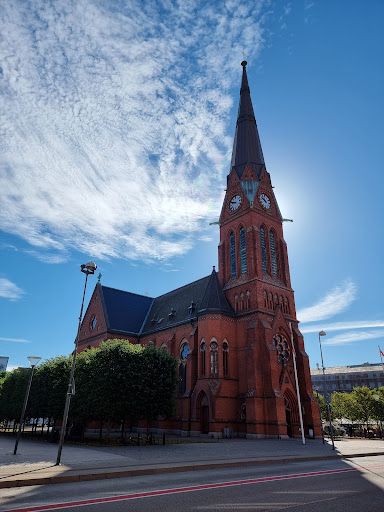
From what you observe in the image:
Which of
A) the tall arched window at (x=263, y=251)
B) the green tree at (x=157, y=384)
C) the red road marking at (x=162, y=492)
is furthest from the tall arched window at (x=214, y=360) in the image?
the red road marking at (x=162, y=492)

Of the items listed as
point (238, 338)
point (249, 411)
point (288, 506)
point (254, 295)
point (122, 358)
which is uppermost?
A: point (254, 295)

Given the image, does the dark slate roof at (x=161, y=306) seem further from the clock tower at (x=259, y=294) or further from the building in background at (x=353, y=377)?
the building in background at (x=353, y=377)

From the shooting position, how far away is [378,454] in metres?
23.6

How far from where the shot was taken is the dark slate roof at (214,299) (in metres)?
42.7

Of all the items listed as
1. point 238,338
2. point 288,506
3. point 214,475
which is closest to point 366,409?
point 238,338

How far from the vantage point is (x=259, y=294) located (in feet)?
139

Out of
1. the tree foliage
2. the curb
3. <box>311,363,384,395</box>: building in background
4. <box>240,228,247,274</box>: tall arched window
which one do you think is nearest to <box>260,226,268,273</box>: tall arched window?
<box>240,228,247,274</box>: tall arched window

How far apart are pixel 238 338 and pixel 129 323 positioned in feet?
71.2

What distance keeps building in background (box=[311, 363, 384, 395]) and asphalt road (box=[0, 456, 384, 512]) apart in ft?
390

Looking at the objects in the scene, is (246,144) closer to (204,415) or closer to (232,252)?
(232,252)

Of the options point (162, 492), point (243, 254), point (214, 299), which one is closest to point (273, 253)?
point (243, 254)

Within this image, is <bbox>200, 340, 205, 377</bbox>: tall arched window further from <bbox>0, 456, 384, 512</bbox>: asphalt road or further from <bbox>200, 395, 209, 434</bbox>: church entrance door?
<bbox>0, 456, 384, 512</bbox>: asphalt road

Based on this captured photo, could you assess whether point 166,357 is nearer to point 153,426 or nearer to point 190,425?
point 190,425

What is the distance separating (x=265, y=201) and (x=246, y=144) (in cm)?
986
